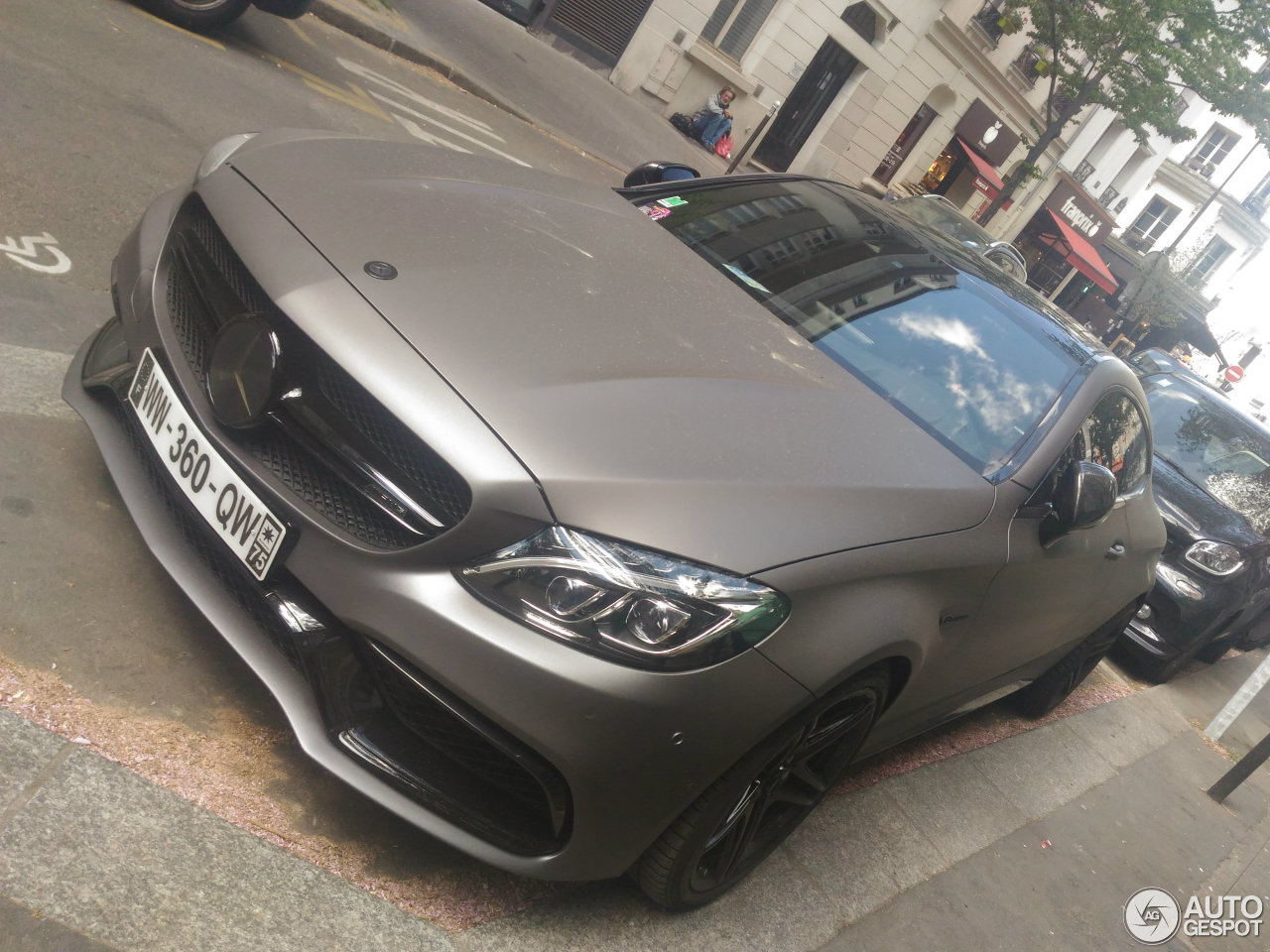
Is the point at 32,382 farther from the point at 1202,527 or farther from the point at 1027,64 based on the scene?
the point at 1027,64

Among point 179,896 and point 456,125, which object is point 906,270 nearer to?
point 179,896

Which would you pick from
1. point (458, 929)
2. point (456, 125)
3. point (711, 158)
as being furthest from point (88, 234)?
point (711, 158)

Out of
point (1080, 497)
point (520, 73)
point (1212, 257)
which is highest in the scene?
point (1212, 257)

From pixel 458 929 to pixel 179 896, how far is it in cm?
56

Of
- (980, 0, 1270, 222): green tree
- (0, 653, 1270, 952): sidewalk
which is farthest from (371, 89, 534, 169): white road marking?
(980, 0, 1270, 222): green tree

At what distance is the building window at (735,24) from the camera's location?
19.5m

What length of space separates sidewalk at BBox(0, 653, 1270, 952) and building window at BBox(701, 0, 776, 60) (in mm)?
16828

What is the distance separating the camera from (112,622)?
7.88 ft

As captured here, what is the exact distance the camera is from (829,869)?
302 centimetres

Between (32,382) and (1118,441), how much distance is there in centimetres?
359

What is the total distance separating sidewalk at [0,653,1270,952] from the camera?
184 cm

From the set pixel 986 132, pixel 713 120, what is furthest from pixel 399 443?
pixel 986 132

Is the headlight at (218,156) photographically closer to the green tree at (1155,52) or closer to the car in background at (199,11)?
the car in background at (199,11)

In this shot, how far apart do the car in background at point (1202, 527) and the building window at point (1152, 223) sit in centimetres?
4264
